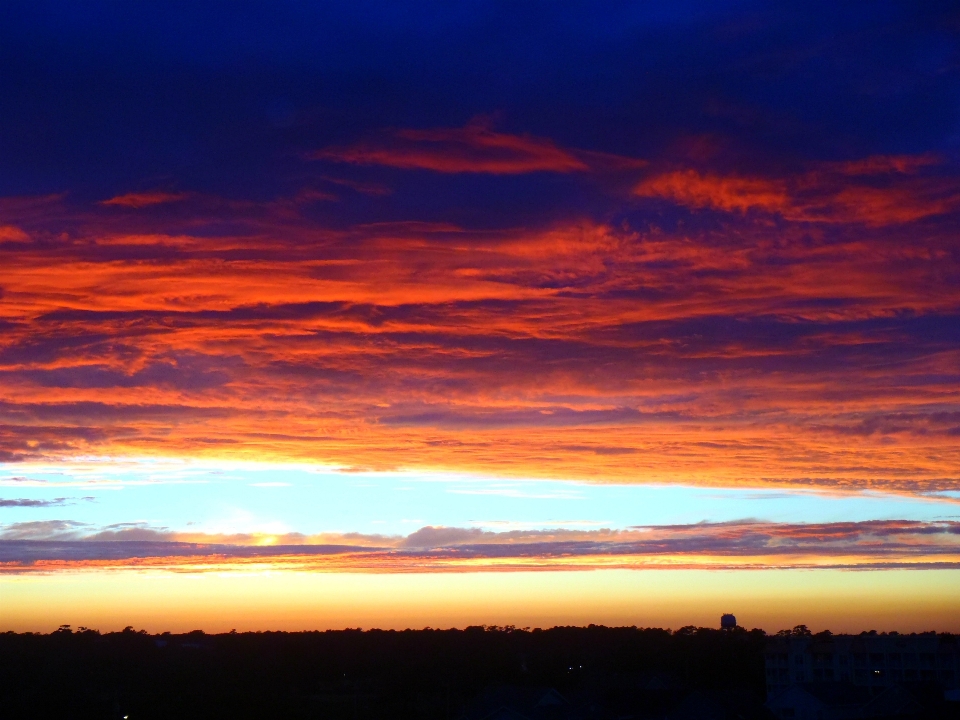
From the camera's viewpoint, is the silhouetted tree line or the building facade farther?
the building facade

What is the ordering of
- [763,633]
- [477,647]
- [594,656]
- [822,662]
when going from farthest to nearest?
[763,633], [477,647], [594,656], [822,662]

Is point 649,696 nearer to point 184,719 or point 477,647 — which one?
point 184,719

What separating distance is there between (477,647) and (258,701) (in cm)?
4281

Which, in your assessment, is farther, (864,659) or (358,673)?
(358,673)

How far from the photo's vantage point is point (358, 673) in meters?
97.2

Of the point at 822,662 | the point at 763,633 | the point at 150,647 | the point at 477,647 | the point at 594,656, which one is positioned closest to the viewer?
the point at 822,662

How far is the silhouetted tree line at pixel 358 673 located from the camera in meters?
66.0

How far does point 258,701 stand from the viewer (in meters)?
68.1

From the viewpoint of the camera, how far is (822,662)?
8050 centimetres

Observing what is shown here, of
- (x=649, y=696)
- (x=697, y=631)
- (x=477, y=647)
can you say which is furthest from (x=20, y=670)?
(x=697, y=631)

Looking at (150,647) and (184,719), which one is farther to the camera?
(150,647)

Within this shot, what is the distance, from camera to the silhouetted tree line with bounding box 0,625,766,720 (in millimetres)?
66000

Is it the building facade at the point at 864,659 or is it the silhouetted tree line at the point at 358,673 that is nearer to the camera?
the silhouetted tree line at the point at 358,673

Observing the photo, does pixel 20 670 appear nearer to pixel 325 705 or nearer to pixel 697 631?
pixel 325 705
